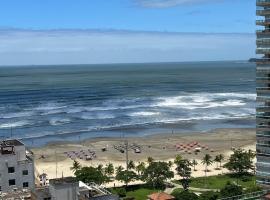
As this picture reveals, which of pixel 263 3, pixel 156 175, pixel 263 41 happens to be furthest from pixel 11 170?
pixel 263 3

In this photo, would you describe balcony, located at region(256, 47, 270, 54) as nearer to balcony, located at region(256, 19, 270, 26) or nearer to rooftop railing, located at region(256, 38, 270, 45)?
rooftop railing, located at region(256, 38, 270, 45)

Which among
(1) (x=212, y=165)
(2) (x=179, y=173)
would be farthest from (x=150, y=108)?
(2) (x=179, y=173)

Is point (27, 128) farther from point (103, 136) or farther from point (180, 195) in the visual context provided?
point (180, 195)

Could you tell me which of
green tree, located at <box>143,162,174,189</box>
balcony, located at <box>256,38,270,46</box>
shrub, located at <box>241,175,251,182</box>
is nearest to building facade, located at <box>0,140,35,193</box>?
green tree, located at <box>143,162,174,189</box>

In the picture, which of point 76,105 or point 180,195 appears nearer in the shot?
point 180,195

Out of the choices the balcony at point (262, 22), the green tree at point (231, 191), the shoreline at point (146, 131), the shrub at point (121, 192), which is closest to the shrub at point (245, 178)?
the green tree at point (231, 191)

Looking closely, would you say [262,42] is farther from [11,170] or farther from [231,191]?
[11,170]
